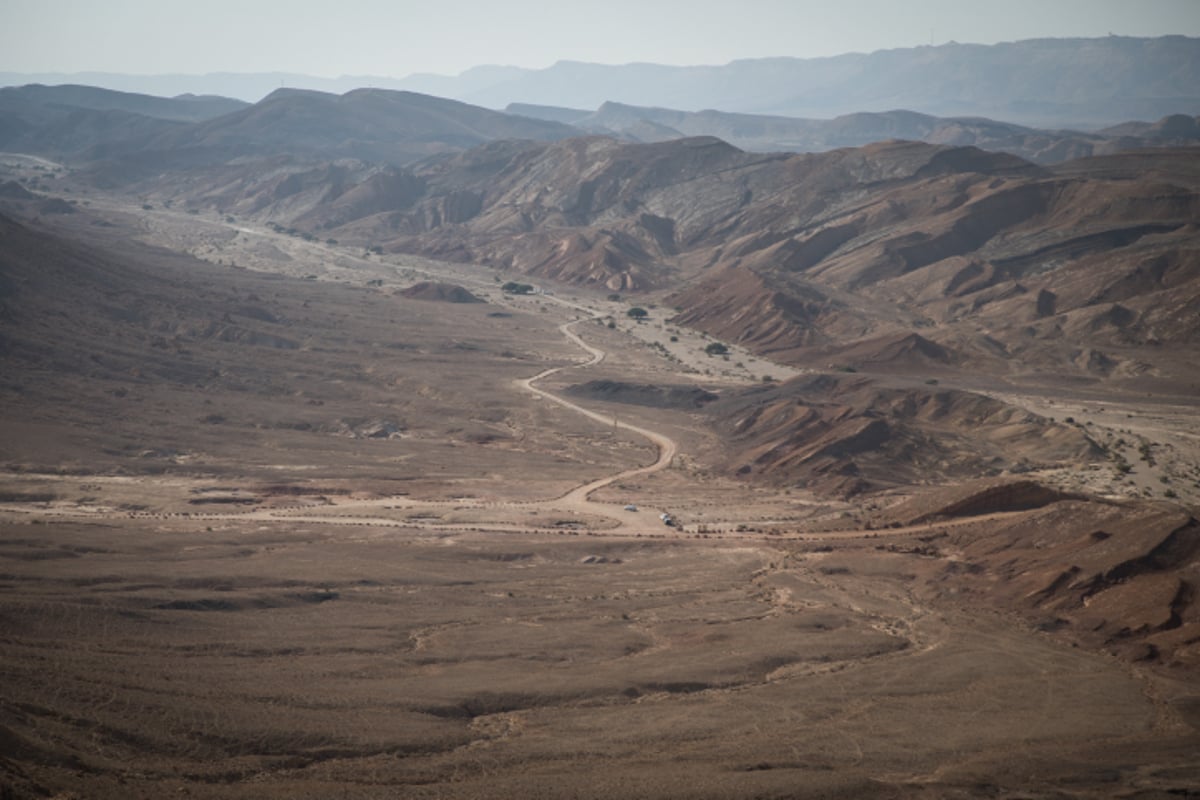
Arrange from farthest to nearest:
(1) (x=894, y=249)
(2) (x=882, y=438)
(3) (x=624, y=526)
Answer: (1) (x=894, y=249) → (2) (x=882, y=438) → (3) (x=624, y=526)

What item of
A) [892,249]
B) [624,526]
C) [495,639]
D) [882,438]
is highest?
[892,249]

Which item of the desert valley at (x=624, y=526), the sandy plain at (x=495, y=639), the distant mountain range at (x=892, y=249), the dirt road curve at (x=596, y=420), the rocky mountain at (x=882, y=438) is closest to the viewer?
the sandy plain at (x=495, y=639)

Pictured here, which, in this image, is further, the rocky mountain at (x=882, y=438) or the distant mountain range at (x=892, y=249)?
the distant mountain range at (x=892, y=249)

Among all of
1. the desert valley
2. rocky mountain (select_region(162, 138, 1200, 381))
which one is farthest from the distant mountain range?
the desert valley

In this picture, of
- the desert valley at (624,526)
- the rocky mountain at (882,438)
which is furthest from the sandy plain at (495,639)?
the rocky mountain at (882,438)

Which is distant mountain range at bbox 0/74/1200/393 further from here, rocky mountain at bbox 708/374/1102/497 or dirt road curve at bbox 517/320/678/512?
rocky mountain at bbox 708/374/1102/497

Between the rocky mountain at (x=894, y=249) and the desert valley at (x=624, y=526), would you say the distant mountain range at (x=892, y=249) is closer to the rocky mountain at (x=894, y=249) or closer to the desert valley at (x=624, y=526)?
the rocky mountain at (x=894, y=249)

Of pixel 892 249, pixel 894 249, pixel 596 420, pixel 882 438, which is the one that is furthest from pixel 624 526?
pixel 892 249

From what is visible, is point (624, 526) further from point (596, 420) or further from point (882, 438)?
point (596, 420)

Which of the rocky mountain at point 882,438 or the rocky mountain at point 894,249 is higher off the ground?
the rocky mountain at point 894,249
